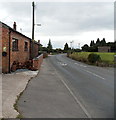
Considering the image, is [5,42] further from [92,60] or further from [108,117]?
[92,60]

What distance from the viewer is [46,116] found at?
6344 mm

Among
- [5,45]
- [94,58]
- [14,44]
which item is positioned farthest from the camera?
[94,58]

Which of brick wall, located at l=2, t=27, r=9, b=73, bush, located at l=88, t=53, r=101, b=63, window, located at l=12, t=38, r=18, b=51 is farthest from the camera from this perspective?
bush, located at l=88, t=53, r=101, b=63

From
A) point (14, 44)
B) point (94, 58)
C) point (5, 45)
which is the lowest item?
point (94, 58)

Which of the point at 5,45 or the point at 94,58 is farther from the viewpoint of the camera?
the point at 94,58

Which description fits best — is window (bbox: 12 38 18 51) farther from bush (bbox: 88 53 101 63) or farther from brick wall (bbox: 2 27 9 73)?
bush (bbox: 88 53 101 63)

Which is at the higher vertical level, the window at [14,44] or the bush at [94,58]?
the window at [14,44]

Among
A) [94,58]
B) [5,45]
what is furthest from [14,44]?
[94,58]

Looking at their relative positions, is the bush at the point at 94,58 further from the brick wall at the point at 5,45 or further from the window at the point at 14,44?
the brick wall at the point at 5,45

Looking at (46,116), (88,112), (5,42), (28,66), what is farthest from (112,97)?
(28,66)

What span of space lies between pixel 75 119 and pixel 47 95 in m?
3.33

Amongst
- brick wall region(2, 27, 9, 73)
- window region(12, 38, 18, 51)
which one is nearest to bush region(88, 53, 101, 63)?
window region(12, 38, 18, 51)

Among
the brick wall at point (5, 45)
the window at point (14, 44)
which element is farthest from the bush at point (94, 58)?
the brick wall at point (5, 45)

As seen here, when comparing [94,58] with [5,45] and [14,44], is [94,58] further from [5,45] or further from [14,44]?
[5,45]
